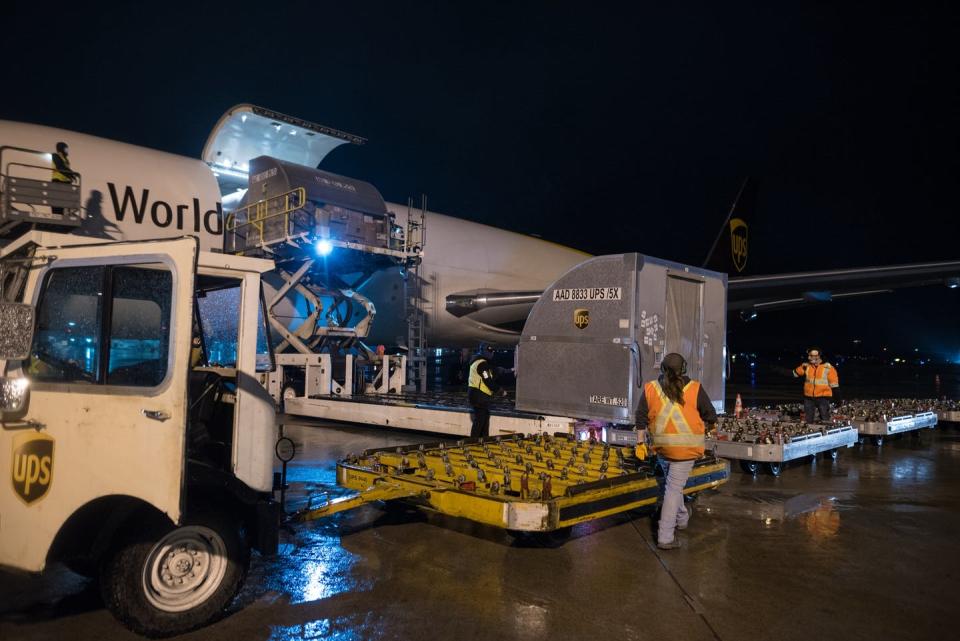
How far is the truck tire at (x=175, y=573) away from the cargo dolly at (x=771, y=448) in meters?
5.63

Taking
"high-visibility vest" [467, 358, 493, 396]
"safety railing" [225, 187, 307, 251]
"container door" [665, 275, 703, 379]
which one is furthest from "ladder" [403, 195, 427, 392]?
"container door" [665, 275, 703, 379]

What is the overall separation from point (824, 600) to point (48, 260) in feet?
17.4

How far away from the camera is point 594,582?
15.4 ft

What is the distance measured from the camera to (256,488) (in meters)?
4.00

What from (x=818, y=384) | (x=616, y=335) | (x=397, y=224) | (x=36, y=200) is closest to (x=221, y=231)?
(x=397, y=224)

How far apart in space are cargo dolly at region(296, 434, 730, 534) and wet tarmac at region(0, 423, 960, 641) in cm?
44

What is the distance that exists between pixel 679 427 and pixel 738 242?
19250mm

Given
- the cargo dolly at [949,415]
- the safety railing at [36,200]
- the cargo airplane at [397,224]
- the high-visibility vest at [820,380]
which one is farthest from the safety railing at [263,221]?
the cargo dolly at [949,415]

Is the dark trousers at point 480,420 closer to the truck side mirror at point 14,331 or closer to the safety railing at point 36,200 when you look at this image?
the safety railing at point 36,200

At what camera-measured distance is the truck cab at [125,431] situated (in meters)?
3.44

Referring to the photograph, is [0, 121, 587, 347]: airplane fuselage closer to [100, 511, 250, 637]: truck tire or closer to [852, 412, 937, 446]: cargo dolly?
[100, 511, 250, 637]: truck tire

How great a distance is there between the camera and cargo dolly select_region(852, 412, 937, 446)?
10.9 m

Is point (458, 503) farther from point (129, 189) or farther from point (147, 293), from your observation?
point (129, 189)

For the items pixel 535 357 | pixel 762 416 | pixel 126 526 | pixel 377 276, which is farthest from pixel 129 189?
pixel 762 416
